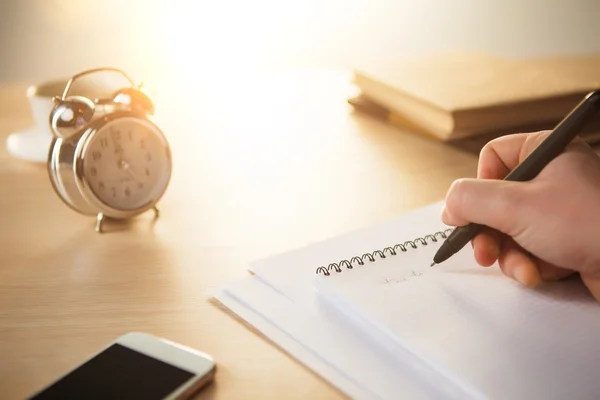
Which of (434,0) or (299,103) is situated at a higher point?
(434,0)

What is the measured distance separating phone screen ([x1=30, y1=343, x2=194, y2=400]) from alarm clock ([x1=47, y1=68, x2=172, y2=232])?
0.23 m

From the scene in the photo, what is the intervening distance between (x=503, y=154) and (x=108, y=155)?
0.37 meters

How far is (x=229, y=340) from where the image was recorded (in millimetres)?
502

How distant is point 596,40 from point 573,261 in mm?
1442

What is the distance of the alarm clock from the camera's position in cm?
64

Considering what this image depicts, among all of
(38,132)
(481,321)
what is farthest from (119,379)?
(38,132)

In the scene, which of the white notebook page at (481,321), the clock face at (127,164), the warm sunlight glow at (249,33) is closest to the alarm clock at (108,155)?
the clock face at (127,164)

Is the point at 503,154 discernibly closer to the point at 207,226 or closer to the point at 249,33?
the point at 207,226

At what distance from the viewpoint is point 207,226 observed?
2.26 feet

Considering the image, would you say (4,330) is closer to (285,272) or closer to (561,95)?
(285,272)

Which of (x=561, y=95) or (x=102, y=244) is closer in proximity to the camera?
(x=102, y=244)

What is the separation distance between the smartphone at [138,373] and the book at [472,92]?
0.53 m

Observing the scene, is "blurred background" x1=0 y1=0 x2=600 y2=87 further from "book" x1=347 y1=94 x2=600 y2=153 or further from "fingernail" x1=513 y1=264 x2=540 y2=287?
"fingernail" x1=513 y1=264 x2=540 y2=287

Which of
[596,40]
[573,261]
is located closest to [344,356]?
[573,261]
